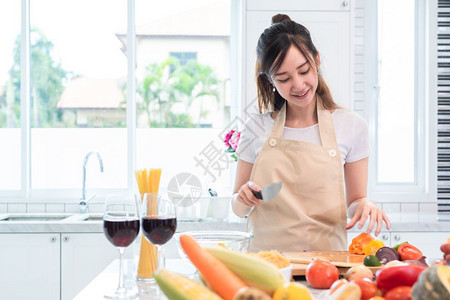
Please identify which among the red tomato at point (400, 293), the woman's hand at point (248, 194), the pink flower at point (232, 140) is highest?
the pink flower at point (232, 140)

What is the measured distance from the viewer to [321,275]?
1.45 meters

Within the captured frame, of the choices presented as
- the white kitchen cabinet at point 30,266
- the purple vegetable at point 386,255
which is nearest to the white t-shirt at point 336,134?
the purple vegetable at point 386,255

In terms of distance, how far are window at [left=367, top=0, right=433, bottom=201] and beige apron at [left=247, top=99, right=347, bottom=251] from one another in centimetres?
210

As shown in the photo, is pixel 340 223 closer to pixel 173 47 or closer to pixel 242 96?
pixel 242 96

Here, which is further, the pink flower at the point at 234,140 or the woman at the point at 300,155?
the pink flower at the point at 234,140

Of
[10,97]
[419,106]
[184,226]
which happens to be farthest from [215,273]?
[10,97]

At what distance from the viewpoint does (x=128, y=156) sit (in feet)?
13.5

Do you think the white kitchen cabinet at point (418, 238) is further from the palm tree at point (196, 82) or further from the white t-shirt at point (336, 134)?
the palm tree at point (196, 82)

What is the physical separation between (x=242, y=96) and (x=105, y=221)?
7.63 ft

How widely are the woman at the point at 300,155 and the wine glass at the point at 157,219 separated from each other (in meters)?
0.56

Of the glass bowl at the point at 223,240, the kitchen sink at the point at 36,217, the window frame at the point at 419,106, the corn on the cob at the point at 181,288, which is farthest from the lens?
the window frame at the point at 419,106

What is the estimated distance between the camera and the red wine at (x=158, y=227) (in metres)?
1.46

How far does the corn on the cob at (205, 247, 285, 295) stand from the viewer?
3.55 ft

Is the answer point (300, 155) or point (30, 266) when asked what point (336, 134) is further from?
point (30, 266)
